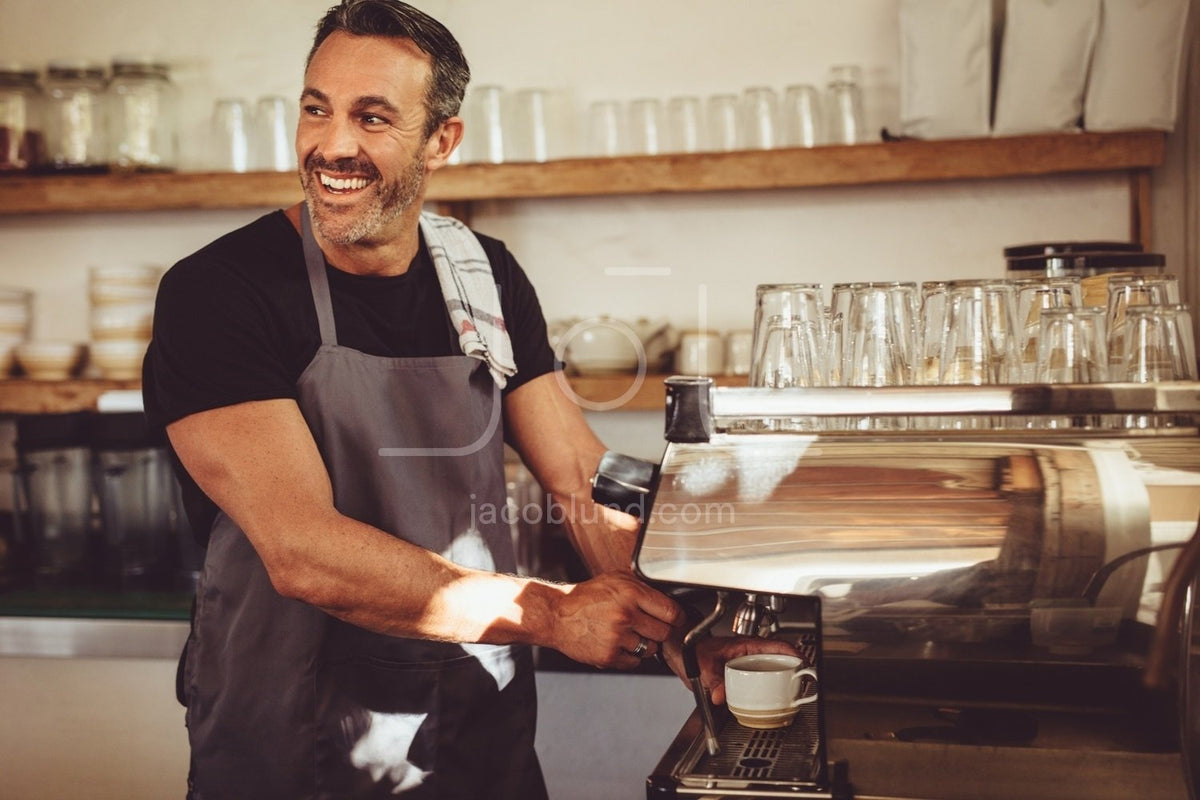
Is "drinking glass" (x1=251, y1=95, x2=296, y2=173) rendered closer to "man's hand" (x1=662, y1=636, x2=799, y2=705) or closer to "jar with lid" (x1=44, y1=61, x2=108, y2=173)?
"jar with lid" (x1=44, y1=61, x2=108, y2=173)

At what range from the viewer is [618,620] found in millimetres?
1426

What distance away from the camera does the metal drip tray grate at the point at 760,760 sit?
1166 mm

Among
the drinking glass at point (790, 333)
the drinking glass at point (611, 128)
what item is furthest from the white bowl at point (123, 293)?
the drinking glass at point (790, 333)

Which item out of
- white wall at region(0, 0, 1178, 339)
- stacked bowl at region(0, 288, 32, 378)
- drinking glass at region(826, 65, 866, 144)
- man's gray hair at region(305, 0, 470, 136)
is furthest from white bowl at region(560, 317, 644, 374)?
stacked bowl at region(0, 288, 32, 378)

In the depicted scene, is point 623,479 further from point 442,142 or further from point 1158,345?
point 442,142

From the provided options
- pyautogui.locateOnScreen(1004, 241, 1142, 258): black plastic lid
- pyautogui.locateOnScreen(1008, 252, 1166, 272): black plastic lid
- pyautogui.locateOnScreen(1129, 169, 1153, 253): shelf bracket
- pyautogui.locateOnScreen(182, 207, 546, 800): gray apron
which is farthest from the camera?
pyautogui.locateOnScreen(1129, 169, 1153, 253): shelf bracket

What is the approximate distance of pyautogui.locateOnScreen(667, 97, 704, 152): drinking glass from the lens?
2834 mm

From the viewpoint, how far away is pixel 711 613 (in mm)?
1252

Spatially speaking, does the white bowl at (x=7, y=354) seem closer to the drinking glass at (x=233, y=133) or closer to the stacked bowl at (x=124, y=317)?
the stacked bowl at (x=124, y=317)

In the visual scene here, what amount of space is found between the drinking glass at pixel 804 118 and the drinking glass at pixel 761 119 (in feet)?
0.11

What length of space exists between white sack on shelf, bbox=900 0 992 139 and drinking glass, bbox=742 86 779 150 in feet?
1.02

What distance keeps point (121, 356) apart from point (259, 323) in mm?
1612

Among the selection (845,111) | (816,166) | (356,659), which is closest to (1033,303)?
(356,659)

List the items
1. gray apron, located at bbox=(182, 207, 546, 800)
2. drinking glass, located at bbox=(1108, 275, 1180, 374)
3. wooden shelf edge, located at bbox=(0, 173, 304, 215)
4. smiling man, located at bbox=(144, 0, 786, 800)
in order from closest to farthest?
drinking glass, located at bbox=(1108, 275, 1180, 374)
smiling man, located at bbox=(144, 0, 786, 800)
gray apron, located at bbox=(182, 207, 546, 800)
wooden shelf edge, located at bbox=(0, 173, 304, 215)
